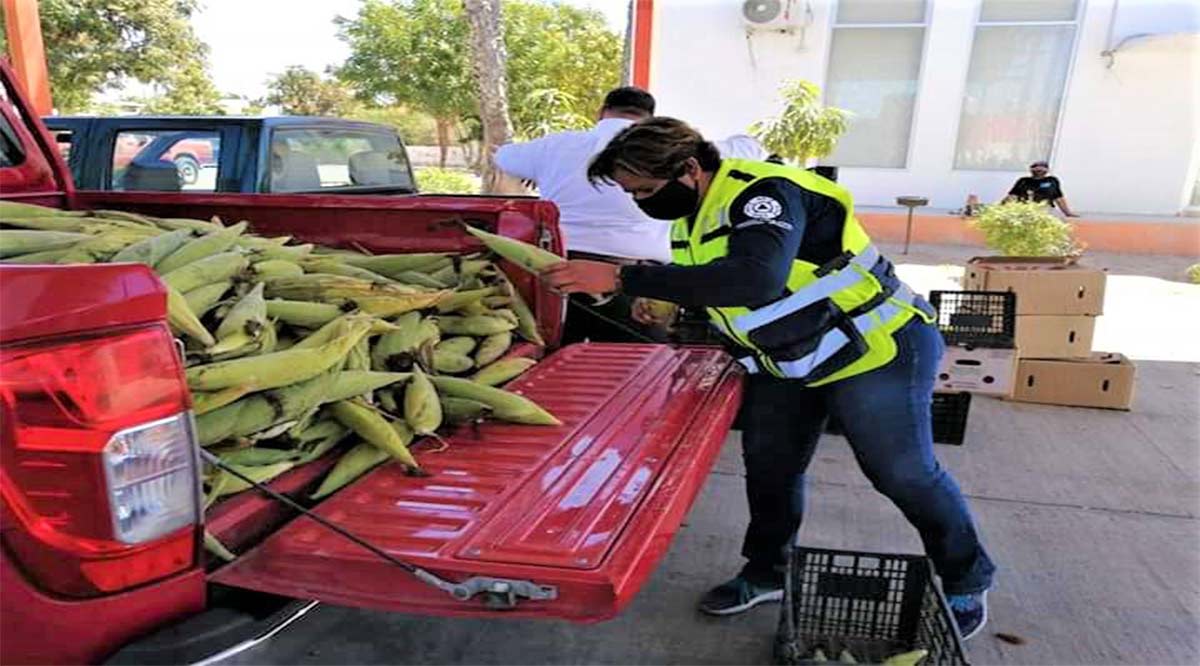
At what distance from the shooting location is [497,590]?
1.40 meters

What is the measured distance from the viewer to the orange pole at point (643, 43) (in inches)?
500

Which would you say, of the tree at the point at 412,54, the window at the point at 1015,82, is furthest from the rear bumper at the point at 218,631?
the tree at the point at 412,54

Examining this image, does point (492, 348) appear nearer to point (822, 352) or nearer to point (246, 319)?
point (246, 319)

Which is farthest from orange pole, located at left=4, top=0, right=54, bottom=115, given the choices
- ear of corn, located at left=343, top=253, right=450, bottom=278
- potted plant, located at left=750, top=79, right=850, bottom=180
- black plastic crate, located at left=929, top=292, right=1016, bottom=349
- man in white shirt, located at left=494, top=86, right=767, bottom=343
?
black plastic crate, located at left=929, top=292, right=1016, bottom=349

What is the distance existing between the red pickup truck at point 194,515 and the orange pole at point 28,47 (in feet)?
39.8

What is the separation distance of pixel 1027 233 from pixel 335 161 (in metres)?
6.33

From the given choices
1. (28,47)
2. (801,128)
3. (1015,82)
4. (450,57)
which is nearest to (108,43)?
(450,57)

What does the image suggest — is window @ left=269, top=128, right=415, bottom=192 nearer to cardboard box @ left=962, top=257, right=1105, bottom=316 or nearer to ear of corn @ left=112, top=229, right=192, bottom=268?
ear of corn @ left=112, top=229, right=192, bottom=268

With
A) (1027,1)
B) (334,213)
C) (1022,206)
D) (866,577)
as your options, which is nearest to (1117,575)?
(866,577)

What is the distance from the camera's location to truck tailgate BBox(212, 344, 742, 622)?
1.44 m

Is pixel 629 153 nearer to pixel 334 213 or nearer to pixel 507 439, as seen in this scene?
pixel 507 439

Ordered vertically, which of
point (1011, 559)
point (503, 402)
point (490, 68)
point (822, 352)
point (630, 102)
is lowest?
point (1011, 559)

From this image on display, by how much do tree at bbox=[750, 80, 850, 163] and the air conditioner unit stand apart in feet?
4.75

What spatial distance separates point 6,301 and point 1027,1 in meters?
15.1
